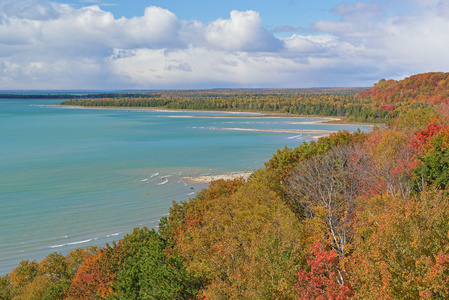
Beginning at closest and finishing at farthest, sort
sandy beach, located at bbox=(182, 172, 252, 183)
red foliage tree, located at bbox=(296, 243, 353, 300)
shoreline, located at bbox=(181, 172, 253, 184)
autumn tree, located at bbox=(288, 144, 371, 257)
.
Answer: red foliage tree, located at bbox=(296, 243, 353, 300) → autumn tree, located at bbox=(288, 144, 371, 257) → shoreline, located at bbox=(181, 172, 253, 184) → sandy beach, located at bbox=(182, 172, 252, 183)

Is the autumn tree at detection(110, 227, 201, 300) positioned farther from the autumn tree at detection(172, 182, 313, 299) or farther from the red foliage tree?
the red foliage tree

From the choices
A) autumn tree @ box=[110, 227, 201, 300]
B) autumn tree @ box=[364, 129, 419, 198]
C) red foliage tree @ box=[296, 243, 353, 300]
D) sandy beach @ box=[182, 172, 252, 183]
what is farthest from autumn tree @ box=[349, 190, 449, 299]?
sandy beach @ box=[182, 172, 252, 183]

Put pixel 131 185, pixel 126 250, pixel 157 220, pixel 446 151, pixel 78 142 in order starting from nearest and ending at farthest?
pixel 126 250, pixel 446 151, pixel 157 220, pixel 131 185, pixel 78 142

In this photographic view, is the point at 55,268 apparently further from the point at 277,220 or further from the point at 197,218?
the point at 277,220

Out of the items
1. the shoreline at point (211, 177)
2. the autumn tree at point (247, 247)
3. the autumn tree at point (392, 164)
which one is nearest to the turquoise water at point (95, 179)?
the shoreline at point (211, 177)

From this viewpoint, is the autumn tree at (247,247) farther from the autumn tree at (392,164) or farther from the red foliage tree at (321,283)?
the autumn tree at (392,164)

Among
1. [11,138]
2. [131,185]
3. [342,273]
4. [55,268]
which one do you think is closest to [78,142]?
[11,138]
